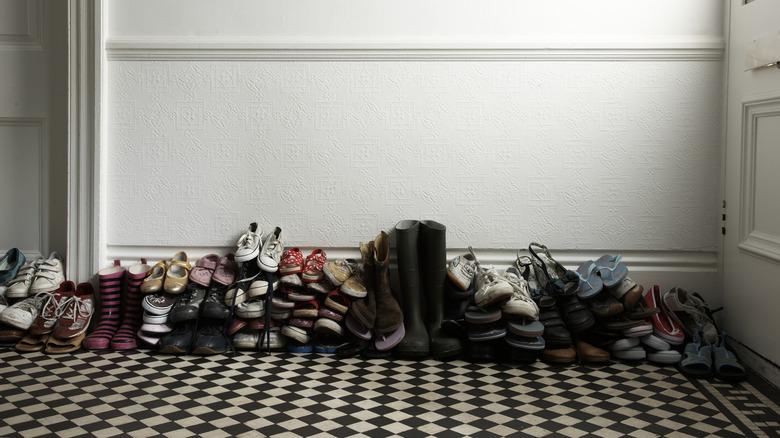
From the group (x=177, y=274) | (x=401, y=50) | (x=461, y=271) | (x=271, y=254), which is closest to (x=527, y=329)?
(x=461, y=271)

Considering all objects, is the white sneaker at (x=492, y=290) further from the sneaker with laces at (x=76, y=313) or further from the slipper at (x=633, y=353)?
the sneaker with laces at (x=76, y=313)

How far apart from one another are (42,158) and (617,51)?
314cm

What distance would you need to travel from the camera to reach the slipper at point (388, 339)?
4105 millimetres

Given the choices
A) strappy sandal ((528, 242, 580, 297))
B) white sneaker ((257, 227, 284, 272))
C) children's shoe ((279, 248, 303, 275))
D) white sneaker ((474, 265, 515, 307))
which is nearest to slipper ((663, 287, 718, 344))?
strappy sandal ((528, 242, 580, 297))

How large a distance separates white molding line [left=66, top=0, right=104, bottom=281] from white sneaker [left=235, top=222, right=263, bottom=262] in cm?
80

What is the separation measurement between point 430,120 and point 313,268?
3.25 ft

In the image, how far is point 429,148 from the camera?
4.47 metres

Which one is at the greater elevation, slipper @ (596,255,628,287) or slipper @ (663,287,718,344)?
slipper @ (596,255,628,287)

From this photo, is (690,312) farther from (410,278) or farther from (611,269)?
(410,278)

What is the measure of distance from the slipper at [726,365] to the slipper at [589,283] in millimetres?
589

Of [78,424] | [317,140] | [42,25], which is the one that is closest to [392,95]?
[317,140]

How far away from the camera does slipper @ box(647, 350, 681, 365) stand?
4000 mm

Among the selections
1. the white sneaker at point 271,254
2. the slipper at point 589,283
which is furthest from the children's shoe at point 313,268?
the slipper at point 589,283

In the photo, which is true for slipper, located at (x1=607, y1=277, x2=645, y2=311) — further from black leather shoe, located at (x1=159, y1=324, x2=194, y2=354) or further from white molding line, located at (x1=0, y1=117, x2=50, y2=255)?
white molding line, located at (x1=0, y1=117, x2=50, y2=255)
